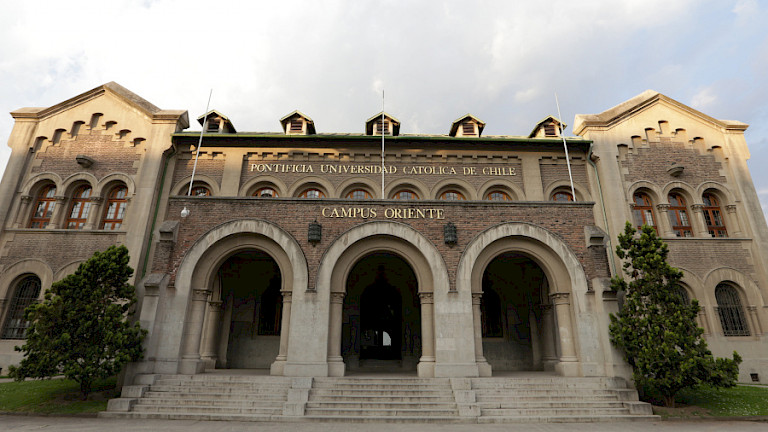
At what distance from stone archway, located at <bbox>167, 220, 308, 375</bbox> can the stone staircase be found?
1136 millimetres

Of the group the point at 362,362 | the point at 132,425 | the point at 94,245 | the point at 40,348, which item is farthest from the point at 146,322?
the point at 362,362

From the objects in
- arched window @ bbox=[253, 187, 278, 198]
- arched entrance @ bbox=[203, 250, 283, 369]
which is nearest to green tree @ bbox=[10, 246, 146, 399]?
arched entrance @ bbox=[203, 250, 283, 369]

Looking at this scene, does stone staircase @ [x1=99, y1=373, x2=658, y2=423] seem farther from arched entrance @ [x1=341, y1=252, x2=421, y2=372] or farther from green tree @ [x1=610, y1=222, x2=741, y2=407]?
arched entrance @ [x1=341, y1=252, x2=421, y2=372]

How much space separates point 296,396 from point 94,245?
1477cm

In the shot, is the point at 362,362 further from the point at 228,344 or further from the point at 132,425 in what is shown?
the point at 132,425

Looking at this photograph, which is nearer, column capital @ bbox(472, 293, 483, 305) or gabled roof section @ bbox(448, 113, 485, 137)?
column capital @ bbox(472, 293, 483, 305)

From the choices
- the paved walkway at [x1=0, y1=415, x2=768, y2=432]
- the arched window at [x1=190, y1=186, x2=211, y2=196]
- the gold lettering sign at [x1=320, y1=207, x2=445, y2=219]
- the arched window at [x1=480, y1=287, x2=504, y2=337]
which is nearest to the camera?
the paved walkway at [x1=0, y1=415, x2=768, y2=432]

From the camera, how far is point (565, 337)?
47.2 ft

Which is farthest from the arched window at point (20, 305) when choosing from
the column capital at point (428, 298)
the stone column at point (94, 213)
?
the column capital at point (428, 298)

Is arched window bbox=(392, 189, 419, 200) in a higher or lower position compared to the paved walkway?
higher

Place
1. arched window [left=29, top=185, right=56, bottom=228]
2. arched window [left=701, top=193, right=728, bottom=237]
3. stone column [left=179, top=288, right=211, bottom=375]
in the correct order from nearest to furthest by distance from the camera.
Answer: stone column [left=179, top=288, right=211, bottom=375]
arched window [left=29, top=185, right=56, bottom=228]
arched window [left=701, top=193, right=728, bottom=237]

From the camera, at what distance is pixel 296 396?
1168 cm

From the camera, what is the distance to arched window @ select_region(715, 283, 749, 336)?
1872 cm

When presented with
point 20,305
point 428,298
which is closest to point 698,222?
point 428,298
